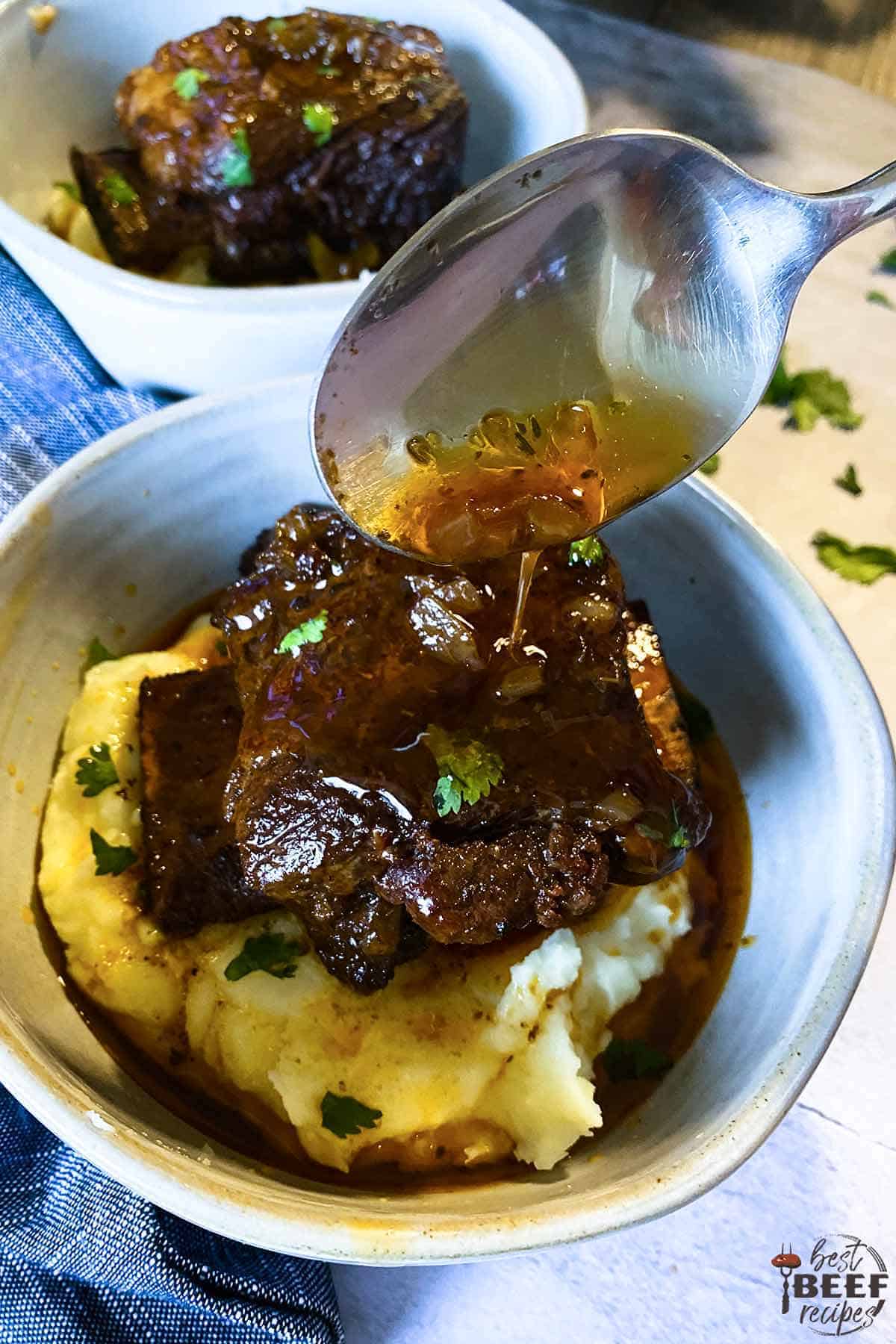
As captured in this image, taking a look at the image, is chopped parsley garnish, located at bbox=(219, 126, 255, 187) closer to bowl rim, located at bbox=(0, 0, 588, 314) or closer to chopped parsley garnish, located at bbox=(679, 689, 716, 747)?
bowl rim, located at bbox=(0, 0, 588, 314)

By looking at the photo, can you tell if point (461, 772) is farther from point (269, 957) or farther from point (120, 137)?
Result: point (120, 137)

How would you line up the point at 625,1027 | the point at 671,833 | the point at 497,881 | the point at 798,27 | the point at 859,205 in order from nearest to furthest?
the point at 859,205, the point at 497,881, the point at 671,833, the point at 625,1027, the point at 798,27

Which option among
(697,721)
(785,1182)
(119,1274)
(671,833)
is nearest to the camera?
(671,833)

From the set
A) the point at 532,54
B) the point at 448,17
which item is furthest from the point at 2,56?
the point at 532,54

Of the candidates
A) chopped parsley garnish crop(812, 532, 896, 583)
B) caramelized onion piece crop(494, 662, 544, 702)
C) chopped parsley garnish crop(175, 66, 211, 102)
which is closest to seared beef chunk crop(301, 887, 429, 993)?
caramelized onion piece crop(494, 662, 544, 702)

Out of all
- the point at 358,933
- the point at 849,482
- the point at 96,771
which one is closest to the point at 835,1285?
the point at 358,933

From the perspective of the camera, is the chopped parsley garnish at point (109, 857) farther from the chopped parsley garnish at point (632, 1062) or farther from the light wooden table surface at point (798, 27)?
the light wooden table surface at point (798, 27)

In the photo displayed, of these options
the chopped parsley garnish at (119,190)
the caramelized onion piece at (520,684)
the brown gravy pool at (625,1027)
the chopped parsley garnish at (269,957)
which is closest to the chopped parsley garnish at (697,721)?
the brown gravy pool at (625,1027)
